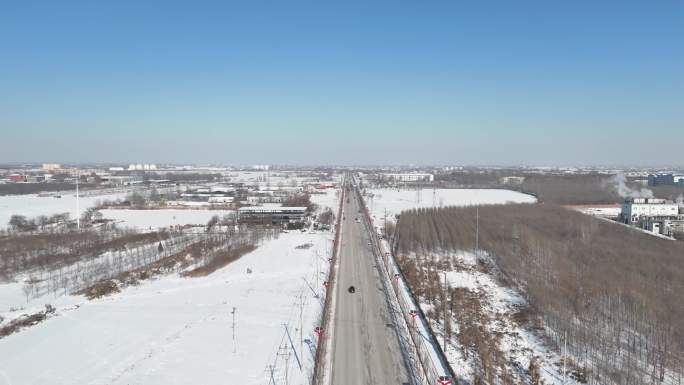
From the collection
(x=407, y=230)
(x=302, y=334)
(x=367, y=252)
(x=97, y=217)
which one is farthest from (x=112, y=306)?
(x=97, y=217)

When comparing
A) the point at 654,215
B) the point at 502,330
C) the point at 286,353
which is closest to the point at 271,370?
the point at 286,353

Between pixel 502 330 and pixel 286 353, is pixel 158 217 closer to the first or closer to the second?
pixel 286 353

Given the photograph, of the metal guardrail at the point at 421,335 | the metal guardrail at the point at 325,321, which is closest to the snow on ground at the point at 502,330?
the metal guardrail at the point at 421,335

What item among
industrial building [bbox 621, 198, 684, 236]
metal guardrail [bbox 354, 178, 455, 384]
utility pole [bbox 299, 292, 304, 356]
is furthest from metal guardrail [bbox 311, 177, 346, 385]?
industrial building [bbox 621, 198, 684, 236]

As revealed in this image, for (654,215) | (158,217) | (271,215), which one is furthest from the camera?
(158,217)

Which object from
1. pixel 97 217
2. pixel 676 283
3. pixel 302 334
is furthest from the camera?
pixel 97 217

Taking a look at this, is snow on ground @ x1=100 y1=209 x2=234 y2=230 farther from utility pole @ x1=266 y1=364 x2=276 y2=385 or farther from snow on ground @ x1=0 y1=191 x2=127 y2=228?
utility pole @ x1=266 y1=364 x2=276 y2=385

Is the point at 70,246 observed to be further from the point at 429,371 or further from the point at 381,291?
the point at 429,371
